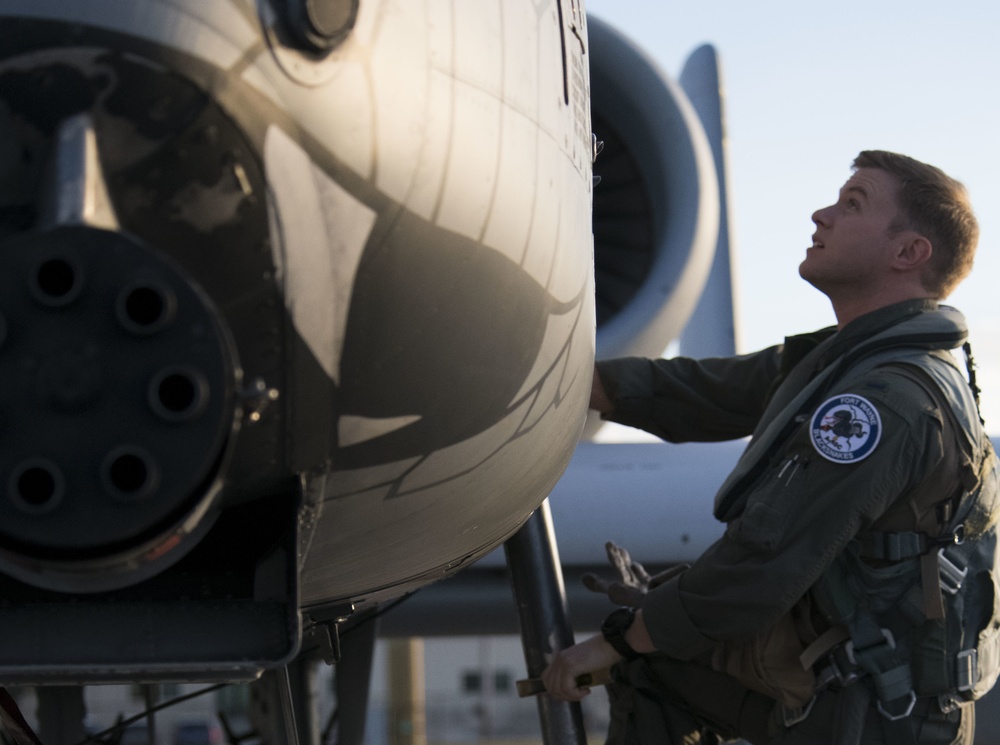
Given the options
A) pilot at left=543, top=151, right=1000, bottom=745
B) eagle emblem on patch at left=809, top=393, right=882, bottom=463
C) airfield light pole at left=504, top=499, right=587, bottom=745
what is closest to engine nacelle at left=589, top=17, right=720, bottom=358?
airfield light pole at left=504, top=499, right=587, bottom=745

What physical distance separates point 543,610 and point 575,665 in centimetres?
18

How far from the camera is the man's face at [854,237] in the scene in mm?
2357

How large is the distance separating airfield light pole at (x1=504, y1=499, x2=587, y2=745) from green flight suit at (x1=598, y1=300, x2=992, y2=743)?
0.15 m

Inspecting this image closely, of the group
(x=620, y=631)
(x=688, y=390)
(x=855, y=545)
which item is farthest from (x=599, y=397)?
(x=855, y=545)

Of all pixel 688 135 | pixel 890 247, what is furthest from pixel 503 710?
pixel 890 247

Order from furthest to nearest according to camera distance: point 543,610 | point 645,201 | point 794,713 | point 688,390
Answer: point 645,201 → point 688,390 → point 543,610 → point 794,713

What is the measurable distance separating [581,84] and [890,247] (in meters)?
0.89

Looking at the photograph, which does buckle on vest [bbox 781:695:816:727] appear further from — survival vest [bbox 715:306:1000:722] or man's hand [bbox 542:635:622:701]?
man's hand [bbox 542:635:622:701]

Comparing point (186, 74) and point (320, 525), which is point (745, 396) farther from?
point (186, 74)

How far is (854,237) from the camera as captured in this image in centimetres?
237

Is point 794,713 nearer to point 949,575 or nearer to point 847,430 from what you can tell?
point 949,575

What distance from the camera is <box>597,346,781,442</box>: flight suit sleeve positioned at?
9.07 ft

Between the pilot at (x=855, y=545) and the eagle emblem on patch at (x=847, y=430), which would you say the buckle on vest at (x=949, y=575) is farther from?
the eagle emblem on patch at (x=847, y=430)

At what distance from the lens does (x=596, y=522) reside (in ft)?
13.1
